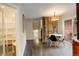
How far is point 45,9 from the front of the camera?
2.79 m

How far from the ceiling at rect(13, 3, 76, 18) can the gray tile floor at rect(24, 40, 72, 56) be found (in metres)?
0.65

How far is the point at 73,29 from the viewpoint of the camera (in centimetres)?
265

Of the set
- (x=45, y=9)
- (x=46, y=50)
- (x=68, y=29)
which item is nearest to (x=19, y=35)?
(x=46, y=50)

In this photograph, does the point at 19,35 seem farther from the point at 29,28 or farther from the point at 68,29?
the point at 68,29

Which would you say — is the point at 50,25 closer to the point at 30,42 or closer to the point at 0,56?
the point at 30,42

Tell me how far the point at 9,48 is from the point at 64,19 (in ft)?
4.50

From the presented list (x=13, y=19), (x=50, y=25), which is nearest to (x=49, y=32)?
(x=50, y=25)

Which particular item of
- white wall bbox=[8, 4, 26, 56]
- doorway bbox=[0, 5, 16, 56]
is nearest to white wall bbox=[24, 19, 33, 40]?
white wall bbox=[8, 4, 26, 56]

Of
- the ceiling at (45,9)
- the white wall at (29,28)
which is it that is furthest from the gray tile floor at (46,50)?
the ceiling at (45,9)

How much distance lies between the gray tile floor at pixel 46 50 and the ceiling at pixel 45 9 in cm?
65

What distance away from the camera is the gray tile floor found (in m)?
2.65

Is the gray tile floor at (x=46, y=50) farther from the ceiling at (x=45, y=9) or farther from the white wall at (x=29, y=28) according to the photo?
the ceiling at (x=45, y=9)

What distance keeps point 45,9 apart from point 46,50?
3.10 feet

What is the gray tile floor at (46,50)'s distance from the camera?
8.69ft
